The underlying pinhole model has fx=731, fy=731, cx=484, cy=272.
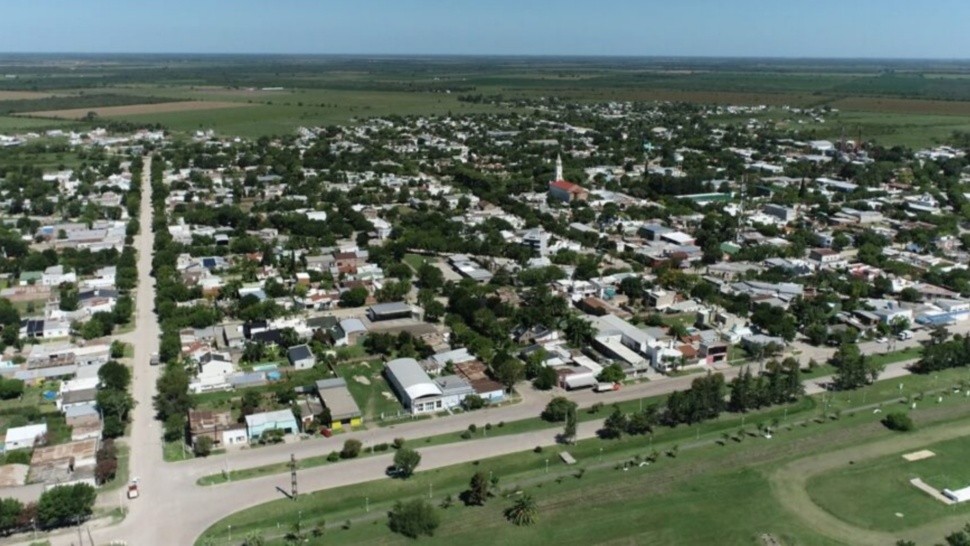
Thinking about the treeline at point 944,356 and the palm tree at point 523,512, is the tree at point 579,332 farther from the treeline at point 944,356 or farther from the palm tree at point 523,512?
the treeline at point 944,356

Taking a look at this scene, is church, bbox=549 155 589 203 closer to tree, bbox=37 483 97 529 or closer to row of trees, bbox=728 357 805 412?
row of trees, bbox=728 357 805 412

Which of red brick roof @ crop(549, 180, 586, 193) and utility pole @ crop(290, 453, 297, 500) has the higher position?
red brick roof @ crop(549, 180, 586, 193)

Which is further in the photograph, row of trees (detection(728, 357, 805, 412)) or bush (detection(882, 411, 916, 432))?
row of trees (detection(728, 357, 805, 412))

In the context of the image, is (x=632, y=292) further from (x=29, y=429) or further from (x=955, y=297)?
(x=29, y=429)

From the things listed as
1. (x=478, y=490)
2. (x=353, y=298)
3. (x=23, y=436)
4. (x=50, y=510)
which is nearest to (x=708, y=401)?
(x=478, y=490)

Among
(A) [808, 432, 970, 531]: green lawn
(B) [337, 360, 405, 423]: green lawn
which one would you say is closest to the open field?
(B) [337, 360, 405, 423]: green lawn

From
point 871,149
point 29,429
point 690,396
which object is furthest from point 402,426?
point 871,149

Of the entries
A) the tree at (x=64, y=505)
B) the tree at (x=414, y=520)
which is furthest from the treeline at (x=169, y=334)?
the tree at (x=414, y=520)
